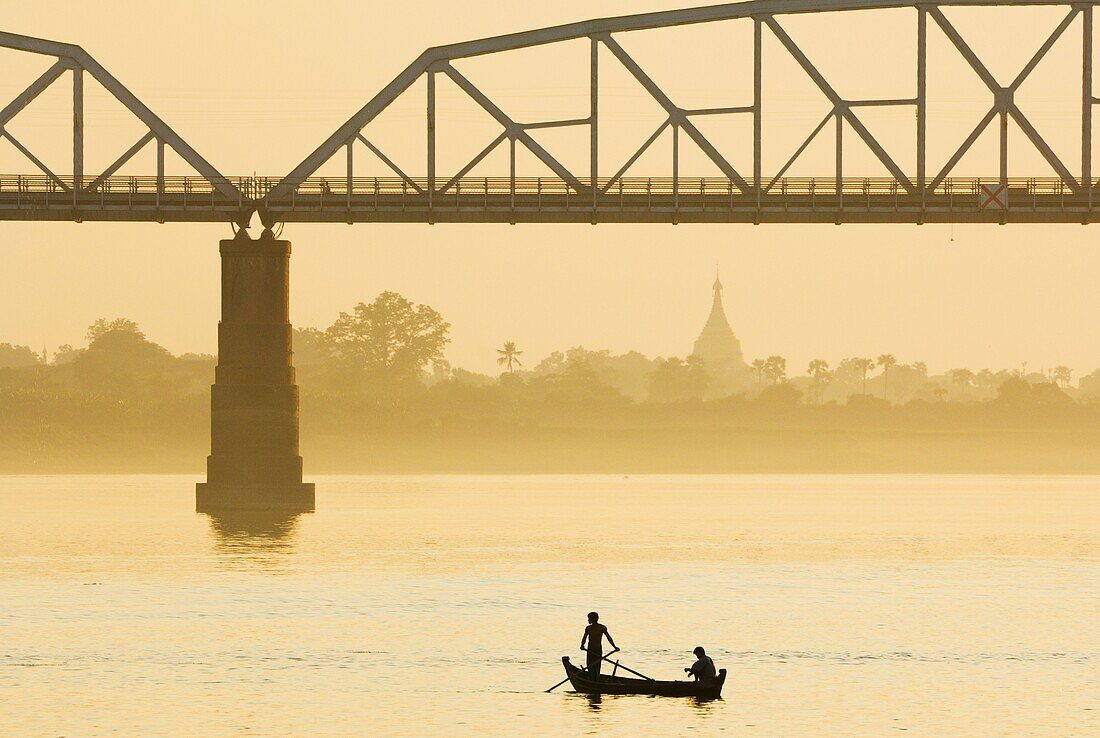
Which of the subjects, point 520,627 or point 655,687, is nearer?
point 655,687

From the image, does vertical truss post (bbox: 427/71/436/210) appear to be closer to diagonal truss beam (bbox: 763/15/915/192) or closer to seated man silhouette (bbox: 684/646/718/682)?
diagonal truss beam (bbox: 763/15/915/192)

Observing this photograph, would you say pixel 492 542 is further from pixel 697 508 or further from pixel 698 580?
pixel 697 508

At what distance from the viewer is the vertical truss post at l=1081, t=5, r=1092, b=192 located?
88000 millimetres

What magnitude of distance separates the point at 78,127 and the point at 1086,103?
153 ft

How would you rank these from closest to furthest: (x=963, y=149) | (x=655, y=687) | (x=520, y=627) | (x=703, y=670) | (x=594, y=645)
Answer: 1. (x=703, y=670)
2. (x=655, y=687)
3. (x=594, y=645)
4. (x=520, y=627)
5. (x=963, y=149)

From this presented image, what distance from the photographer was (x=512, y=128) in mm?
87812

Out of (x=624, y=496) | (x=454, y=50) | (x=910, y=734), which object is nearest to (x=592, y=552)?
(x=454, y=50)

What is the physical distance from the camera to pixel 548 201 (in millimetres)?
90625

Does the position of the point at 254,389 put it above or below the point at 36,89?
below

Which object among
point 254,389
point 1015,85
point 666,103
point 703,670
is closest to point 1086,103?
point 1015,85

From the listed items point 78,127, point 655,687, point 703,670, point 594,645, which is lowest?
point 655,687

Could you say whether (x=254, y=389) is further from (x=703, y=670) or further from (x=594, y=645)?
(x=703, y=670)

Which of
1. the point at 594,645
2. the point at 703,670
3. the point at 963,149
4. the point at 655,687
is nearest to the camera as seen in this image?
the point at 703,670

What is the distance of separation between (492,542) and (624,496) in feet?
252
